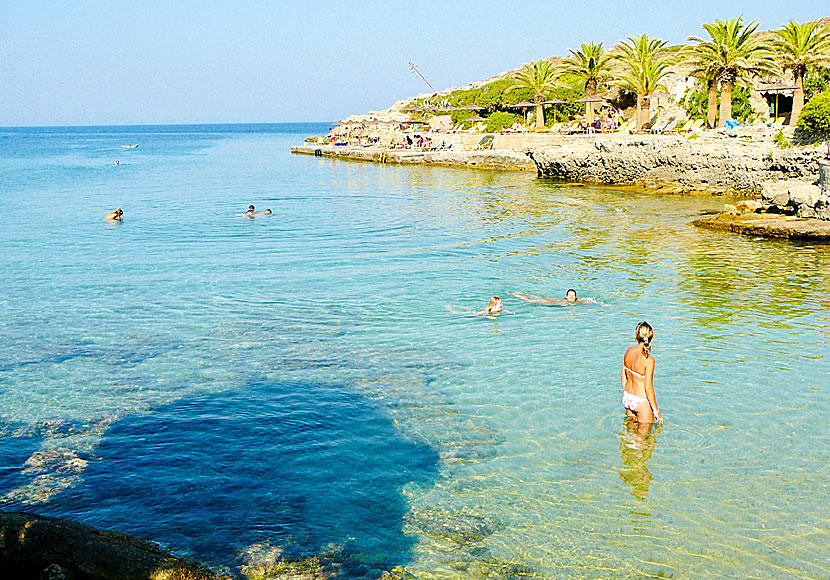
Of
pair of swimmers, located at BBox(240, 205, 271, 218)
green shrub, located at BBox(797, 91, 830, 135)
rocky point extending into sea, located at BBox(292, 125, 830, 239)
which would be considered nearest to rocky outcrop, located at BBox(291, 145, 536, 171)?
rocky point extending into sea, located at BBox(292, 125, 830, 239)

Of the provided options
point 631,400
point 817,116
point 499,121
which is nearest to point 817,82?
point 817,116

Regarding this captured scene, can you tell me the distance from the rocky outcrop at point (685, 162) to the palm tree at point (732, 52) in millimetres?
5414

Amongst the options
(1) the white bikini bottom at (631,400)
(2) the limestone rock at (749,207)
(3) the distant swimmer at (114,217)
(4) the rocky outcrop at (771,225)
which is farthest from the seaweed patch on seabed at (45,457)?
(2) the limestone rock at (749,207)

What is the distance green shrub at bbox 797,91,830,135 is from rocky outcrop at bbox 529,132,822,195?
3.49 ft

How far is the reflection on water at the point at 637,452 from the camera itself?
27.1 feet

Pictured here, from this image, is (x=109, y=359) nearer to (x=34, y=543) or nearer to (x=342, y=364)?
(x=342, y=364)

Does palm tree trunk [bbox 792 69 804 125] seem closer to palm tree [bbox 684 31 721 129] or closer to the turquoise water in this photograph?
palm tree [bbox 684 31 721 129]

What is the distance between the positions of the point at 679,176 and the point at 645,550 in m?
35.1

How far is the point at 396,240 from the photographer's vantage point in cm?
2570

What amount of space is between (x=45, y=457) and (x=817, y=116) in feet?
112

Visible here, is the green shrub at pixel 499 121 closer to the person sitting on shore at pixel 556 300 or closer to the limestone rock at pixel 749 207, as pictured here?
the limestone rock at pixel 749 207

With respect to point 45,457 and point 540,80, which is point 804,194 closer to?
point 45,457

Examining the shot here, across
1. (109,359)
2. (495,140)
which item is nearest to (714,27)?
(495,140)

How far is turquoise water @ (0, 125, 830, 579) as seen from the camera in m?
7.27
